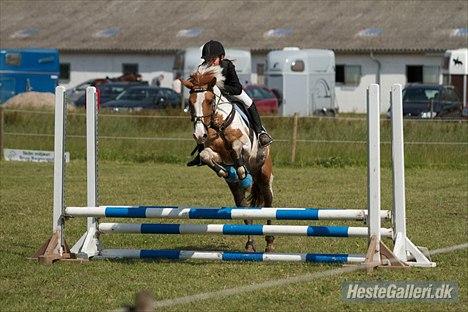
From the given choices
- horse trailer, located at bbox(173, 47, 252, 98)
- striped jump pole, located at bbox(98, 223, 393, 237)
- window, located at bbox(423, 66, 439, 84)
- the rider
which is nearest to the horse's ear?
the rider

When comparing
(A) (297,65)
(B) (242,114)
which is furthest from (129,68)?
(B) (242,114)

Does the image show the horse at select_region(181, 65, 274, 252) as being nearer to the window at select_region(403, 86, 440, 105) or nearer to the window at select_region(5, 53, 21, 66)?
the window at select_region(403, 86, 440, 105)

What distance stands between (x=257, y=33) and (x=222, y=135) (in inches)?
1874

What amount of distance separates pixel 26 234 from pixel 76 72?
48803mm

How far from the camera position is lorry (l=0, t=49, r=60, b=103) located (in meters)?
47.0

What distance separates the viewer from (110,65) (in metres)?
62.2

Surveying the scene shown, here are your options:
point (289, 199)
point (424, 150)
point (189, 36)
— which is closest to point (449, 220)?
point (289, 199)

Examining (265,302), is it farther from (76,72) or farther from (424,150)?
(76,72)

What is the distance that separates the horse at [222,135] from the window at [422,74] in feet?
140

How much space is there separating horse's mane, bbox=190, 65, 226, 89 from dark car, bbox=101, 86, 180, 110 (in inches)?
1094

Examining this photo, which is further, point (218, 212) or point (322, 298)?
point (218, 212)

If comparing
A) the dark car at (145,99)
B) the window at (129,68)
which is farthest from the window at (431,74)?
the dark car at (145,99)

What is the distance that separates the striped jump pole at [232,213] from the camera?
37.9 ft

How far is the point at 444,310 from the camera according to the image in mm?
9383
